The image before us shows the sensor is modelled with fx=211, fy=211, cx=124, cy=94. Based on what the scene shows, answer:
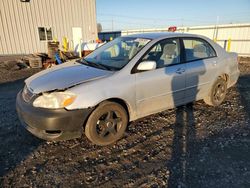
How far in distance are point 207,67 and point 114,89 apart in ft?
7.62

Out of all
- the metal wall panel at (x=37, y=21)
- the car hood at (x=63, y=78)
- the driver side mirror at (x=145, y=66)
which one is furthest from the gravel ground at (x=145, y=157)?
the metal wall panel at (x=37, y=21)

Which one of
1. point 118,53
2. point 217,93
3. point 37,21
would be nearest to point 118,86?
point 118,53

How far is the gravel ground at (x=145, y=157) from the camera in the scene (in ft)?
8.54

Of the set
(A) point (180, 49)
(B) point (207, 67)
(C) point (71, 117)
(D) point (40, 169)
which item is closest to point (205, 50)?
(B) point (207, 67)

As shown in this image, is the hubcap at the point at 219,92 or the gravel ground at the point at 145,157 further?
the hubcap at the point at 219,92

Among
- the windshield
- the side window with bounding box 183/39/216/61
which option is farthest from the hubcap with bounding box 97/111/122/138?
the side window with bounding box 183/39/216/61

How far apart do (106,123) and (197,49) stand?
258 cm

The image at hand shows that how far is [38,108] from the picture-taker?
2932mm

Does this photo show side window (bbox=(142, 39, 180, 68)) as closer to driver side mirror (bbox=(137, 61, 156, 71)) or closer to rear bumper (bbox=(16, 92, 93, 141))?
driver side mirror (bbox=(137, 61, 156, 71))

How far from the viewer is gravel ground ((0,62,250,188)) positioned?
2.60 meters

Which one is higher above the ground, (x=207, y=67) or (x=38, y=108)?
(x=207, y=67)

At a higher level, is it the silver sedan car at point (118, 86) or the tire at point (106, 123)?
the silver sedan car at point (118, 86)

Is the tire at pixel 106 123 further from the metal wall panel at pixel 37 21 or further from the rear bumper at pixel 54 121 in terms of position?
the metal wall panel at pixel 37 21

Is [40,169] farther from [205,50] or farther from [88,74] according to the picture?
[205,50]
